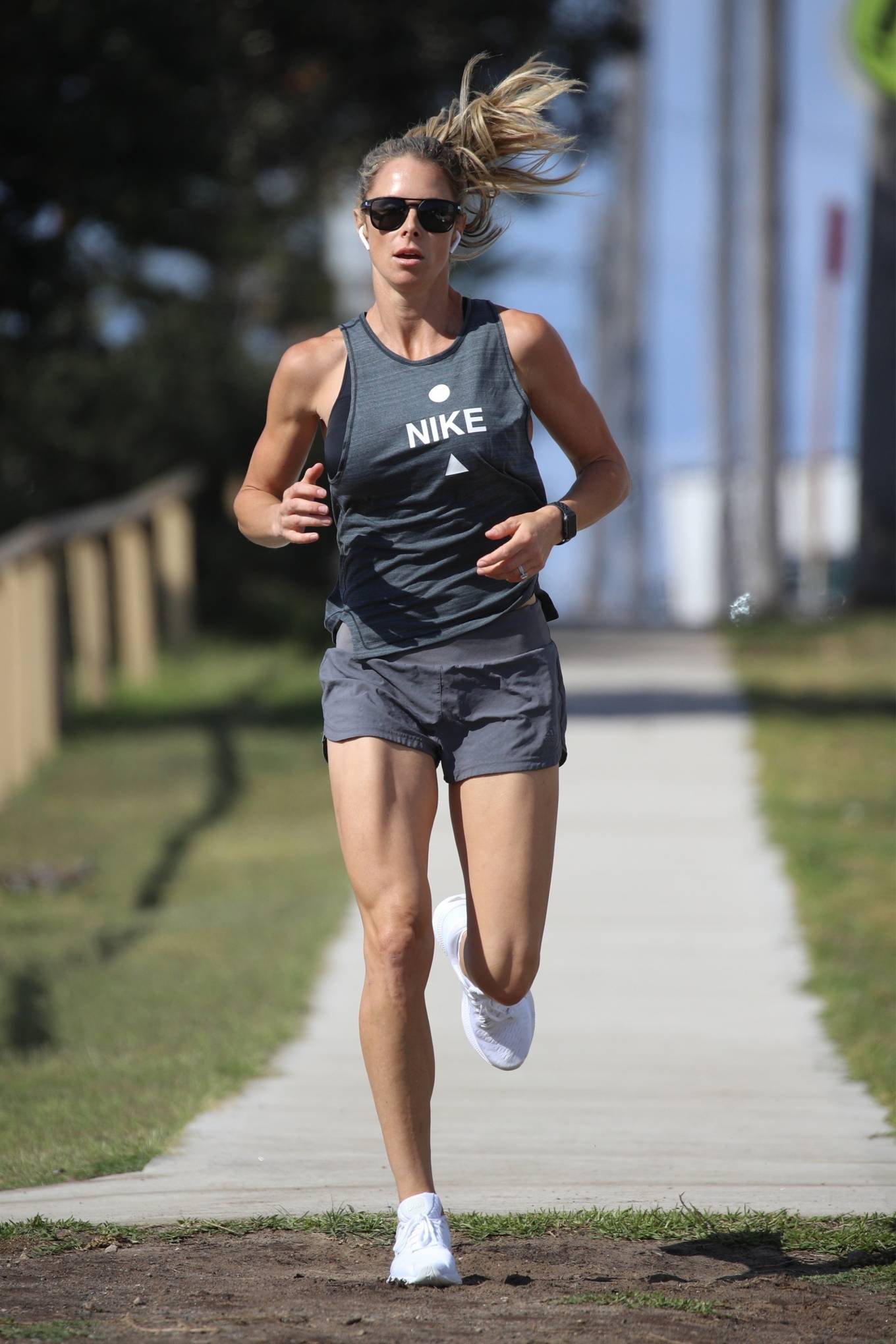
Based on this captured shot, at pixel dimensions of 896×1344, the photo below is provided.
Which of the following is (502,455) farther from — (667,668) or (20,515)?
(20,515)

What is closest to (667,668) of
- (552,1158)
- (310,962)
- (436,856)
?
(436,856)

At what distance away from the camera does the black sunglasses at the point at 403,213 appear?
3977mm

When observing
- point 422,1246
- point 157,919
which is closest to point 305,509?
point 422,1246

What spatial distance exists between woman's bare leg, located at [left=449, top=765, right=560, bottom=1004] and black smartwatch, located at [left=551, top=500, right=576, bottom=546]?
488 mm

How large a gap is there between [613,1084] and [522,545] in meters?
2.70

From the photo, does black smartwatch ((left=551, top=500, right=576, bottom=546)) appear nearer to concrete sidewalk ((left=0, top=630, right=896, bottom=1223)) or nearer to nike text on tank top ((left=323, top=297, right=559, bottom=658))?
nike text on tank top ((left=323, top=297, right=559, bottom=658))

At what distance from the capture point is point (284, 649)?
16500 millimetres

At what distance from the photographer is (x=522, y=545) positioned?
3754mm

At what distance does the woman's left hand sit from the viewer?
12.3ft

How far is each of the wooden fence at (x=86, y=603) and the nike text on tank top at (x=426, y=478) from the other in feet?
26.1

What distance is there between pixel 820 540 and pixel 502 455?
1461 centimetres

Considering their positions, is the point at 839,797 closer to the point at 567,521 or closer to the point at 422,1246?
the point at 567,521

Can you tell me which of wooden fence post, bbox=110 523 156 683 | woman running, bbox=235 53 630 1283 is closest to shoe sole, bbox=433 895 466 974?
woman running, bbox=235 53 630 1283

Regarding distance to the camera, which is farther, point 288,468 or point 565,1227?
point 565,1227
